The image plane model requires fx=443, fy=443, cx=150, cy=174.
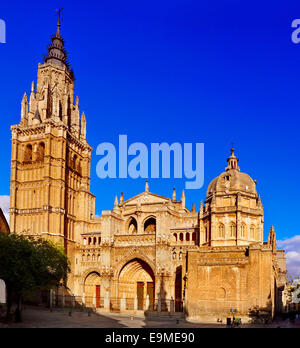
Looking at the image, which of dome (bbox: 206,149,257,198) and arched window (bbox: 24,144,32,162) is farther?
arched window (bbox: 24,144,32,162)

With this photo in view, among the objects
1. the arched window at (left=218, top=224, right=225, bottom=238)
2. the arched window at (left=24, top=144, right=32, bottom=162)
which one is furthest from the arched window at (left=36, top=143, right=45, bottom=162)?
the arched window at (left=218, top=224, right=225, bottom=238)

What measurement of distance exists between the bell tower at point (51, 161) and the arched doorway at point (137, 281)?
10075 mm

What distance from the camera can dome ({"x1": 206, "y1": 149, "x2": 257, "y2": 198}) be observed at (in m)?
56.5

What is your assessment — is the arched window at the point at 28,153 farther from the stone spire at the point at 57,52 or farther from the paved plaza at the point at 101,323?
the paved plaza at the point at 101,323

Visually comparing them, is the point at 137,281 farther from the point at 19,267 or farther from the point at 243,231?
the point at 19,267

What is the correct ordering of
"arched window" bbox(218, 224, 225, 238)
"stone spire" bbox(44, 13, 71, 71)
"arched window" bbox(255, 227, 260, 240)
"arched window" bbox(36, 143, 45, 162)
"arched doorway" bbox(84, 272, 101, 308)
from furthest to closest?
"stone spire" bbox(44, 13, 71, 71) < "arched window" bbox(36, 143, 45, 162) < "arched doorway" bbox(84, 272, 101, 308) < "arched window" bbox(255, 227, 260, 240) < "arched window" bbox(218, 224, 225, 238)

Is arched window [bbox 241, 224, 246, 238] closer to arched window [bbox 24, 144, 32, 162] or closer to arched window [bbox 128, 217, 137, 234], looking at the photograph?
arched window [bbox 128, 217, 137, 234]

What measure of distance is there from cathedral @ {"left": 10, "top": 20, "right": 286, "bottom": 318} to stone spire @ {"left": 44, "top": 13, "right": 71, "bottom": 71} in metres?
0.17

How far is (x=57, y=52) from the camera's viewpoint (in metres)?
73.5

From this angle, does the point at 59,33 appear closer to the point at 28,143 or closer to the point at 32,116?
the point at 32,116

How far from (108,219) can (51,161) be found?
1206cm

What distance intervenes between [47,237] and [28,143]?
15373 millimetres

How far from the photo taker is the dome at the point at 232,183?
56.5 meters
